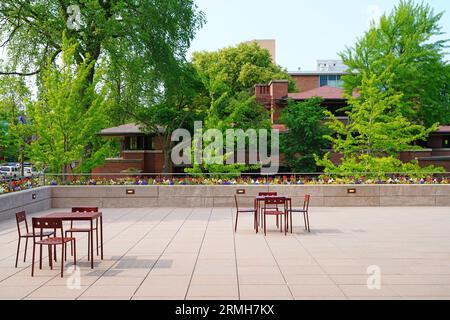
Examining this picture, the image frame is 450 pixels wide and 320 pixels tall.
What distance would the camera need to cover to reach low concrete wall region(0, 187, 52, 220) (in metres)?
16.0

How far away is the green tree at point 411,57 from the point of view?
132ft

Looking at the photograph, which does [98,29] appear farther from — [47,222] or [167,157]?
[47,222]

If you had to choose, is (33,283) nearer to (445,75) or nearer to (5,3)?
(5,3)

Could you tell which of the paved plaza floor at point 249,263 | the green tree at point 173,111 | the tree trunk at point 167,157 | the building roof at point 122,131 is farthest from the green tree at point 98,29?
the paved plaza floor at point 249,263

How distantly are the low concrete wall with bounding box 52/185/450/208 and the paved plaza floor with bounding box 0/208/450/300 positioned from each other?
4323 millimetres

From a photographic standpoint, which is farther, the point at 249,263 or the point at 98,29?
the point at 98,29

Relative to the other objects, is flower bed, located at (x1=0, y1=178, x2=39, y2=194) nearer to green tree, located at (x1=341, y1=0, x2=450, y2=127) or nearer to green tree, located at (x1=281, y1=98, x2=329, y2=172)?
green tree, located at (x1=281, y1=98, x2=329, y2=172)

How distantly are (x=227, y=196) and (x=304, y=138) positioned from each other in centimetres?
1838

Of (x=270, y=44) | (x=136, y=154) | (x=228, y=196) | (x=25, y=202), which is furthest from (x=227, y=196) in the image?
(x=270, y=44)

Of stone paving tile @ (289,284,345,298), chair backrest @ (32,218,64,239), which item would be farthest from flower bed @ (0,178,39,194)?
stone paving tile @ (289,284,345,298)

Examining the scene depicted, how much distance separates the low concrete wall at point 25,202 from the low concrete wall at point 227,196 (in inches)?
23.8

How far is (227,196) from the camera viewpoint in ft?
66.2

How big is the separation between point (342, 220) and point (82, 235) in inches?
316

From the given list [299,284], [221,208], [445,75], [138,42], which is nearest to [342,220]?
[221,208]
